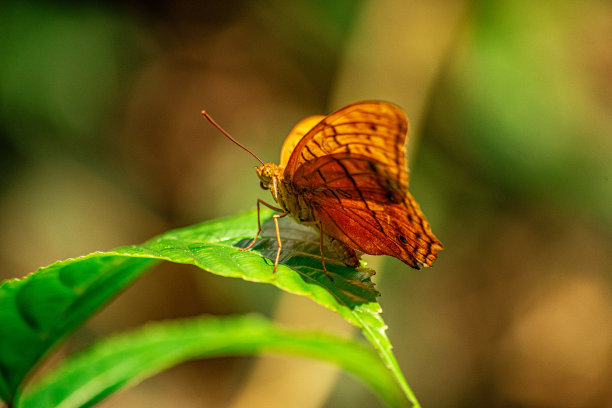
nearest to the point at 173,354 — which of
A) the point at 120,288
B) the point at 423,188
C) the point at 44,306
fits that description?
the point at 120,288

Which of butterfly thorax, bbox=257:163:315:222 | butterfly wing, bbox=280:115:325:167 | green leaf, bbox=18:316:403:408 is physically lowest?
Result: green leaf, bbox=18:316:403:408

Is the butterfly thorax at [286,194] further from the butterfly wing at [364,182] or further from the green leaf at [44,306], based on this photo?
the green leaf at [44,306]

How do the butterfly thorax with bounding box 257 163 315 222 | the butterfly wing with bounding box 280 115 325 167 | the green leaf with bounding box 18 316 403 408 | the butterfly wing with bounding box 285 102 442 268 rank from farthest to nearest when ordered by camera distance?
1. the butterfly wing with bounding box 280 115 325 167
2. the butterfly thorax with bounding box 257 163 315 222
3. the butterfly wing with bounding box 285 102 442 268
4. the green leaf with bounding box 18 316 403 408

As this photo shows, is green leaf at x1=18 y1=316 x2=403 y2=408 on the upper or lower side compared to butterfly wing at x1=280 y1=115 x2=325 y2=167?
lower

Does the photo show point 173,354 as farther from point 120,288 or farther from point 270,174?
point 270,174

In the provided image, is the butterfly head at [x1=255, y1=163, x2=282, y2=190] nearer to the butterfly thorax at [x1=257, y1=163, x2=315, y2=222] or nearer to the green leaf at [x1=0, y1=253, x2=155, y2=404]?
A: the butterfly thorax at [x1=257, y1=163, x2=315, y2=222]

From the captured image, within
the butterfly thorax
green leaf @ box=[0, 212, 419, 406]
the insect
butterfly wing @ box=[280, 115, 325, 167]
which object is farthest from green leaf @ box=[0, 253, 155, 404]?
butterfly wing @ box=[280, 115, 325, 167]
